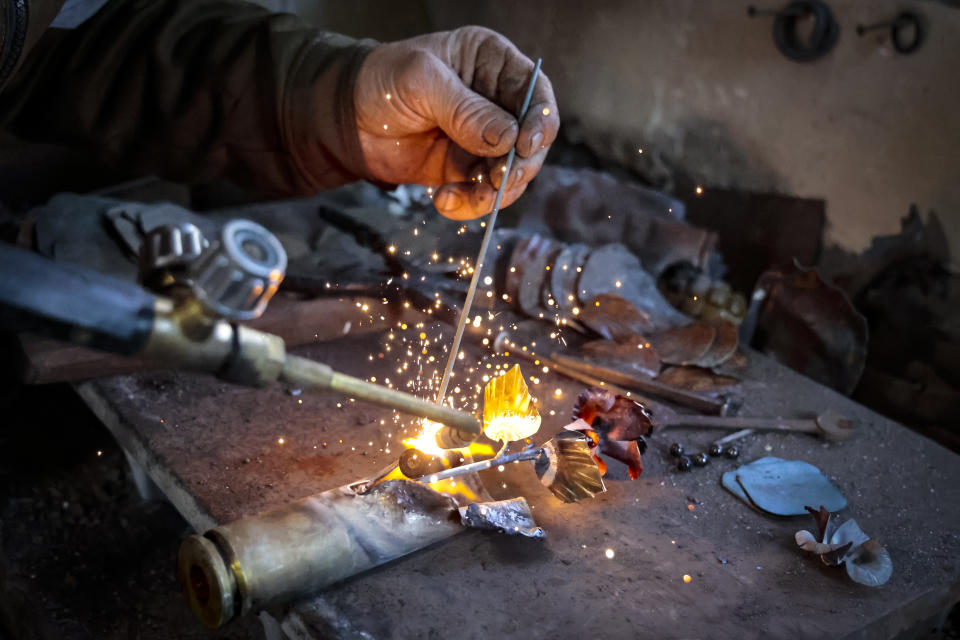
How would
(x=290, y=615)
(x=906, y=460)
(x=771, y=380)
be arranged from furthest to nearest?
(x=771, y=380) → (x=906, y=460) → (x=290, y=615)

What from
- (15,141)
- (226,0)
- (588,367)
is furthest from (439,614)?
(15,141)

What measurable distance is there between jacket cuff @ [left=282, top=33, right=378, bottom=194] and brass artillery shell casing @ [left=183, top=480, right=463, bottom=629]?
1.28 meters

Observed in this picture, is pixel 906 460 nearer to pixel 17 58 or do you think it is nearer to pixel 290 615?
pixel 290 615

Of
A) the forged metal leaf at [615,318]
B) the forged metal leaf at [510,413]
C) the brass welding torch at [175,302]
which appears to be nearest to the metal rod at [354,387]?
the brass welding torch at [175,302]

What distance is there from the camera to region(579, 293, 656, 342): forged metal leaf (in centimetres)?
277

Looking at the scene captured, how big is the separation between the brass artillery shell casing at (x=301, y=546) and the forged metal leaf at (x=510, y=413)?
39cm

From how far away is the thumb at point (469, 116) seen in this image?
2256 mm

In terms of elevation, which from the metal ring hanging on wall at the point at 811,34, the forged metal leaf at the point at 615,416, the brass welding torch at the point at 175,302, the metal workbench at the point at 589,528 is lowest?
the metal workbench at the point at 589,528

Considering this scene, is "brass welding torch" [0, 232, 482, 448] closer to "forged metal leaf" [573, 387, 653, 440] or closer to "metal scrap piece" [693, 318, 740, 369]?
"forged metal leaf" [573, 387, 653, 440]

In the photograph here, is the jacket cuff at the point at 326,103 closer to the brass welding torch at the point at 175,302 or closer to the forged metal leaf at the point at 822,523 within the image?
the brass welding torch at the point at 175,302

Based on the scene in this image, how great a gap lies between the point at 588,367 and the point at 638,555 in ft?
2.69

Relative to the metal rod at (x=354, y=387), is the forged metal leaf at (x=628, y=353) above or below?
below

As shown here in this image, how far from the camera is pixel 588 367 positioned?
8.35 feet

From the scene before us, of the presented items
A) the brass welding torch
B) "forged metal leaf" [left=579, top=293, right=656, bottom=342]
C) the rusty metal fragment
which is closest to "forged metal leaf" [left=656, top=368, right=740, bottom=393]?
"forged metal leaf" [left=579, top=293, right=656, bottom=342]
